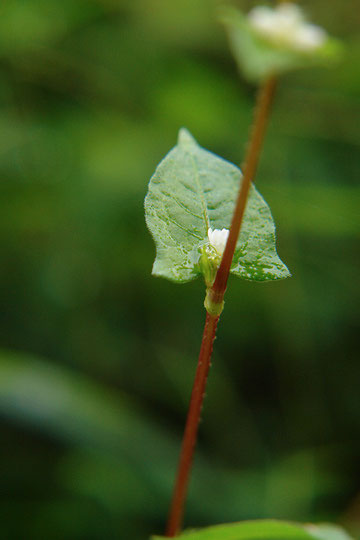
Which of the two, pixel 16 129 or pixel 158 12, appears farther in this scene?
pixel 158 12

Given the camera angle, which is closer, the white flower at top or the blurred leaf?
the white flower at top

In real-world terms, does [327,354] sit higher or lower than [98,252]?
lower

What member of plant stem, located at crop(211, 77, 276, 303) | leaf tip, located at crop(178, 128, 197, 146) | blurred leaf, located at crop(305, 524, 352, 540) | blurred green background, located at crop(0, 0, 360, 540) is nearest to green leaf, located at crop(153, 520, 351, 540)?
blurred leaf, located at crop(305, 524, 352, 540)

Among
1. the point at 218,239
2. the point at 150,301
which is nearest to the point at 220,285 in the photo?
the point at 218,239

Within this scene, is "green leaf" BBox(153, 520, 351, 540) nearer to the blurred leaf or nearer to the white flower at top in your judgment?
the blurred leaf

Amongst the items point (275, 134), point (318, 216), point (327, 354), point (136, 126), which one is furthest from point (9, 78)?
point (327, 354)

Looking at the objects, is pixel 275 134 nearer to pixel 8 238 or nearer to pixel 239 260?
pixel 8 238

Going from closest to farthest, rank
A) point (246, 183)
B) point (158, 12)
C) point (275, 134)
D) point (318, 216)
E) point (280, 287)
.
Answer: point (246, 183), point (318, 216), point (280, 287), point (275, 134), point (158, 12)

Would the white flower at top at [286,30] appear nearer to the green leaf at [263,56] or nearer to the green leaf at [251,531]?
the green leaf at [263,56]

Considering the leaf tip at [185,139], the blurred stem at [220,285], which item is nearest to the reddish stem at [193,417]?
the blurred stem at [220,285]
